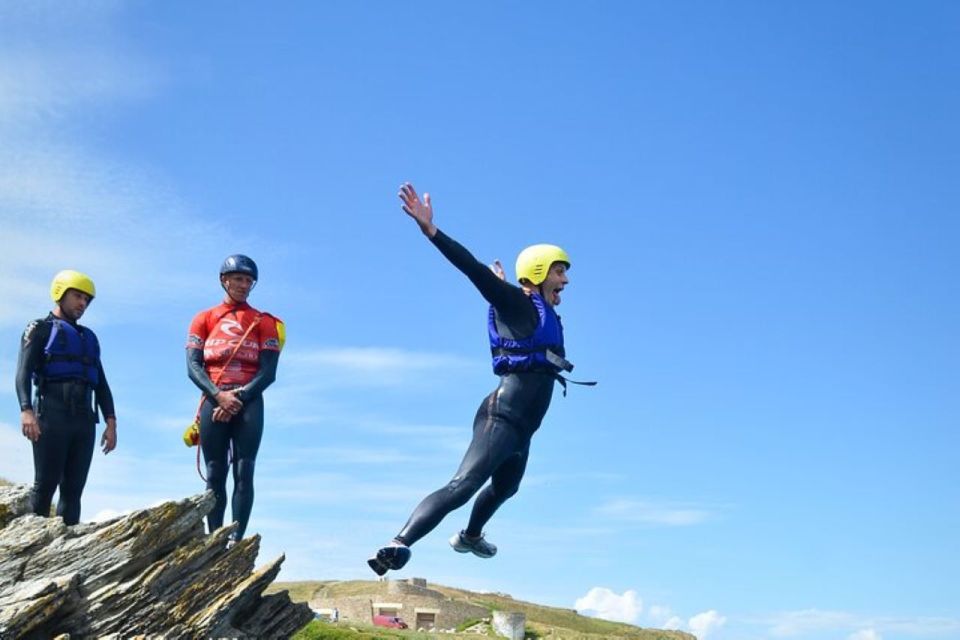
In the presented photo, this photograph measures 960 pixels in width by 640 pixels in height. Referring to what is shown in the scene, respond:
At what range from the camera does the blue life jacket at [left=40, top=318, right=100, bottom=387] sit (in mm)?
12273

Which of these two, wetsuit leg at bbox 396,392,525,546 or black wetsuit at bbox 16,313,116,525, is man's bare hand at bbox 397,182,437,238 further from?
black wetsuit at bbox 16,313,116,525

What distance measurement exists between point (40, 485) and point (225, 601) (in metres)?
3.02

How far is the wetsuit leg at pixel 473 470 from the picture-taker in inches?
342

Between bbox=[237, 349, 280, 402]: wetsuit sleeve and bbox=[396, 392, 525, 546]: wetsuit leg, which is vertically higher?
bbox=[237, 349, 280, 402]: wetsuit sleeve

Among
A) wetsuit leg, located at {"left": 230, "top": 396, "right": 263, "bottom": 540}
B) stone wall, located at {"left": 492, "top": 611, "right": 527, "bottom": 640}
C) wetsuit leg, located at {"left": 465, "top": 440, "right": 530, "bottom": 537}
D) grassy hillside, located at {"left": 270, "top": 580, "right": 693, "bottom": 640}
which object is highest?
grassy hillside, located at {"left": 270, "top": 580, "right": 693, "bottom": 640}

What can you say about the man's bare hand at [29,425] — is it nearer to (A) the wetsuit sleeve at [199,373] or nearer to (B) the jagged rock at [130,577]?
(B) the jagged rock at [130,577]

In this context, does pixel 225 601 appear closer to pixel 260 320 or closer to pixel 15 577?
pixel 15 577

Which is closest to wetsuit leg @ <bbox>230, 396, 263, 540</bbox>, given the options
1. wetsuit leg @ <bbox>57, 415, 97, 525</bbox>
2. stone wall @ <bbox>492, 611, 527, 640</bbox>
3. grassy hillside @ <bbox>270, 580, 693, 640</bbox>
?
wetsuit leg @ <bbox>57, 415, 97, 525</bbox>

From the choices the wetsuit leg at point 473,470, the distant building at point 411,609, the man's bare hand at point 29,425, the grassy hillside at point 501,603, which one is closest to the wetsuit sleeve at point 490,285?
the wetsuit leg at point 473,470

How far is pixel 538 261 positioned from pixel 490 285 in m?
0.86

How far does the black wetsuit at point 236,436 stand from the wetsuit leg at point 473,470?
10.5ft

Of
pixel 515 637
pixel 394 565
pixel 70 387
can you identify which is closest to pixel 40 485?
pixel 70 387

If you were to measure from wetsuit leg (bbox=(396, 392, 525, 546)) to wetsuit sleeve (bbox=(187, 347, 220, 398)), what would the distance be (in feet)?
11.5

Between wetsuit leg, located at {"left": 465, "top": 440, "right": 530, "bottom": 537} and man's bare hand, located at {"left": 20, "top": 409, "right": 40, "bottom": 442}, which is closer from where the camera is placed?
wetsuit leg, located at {"left": 465, "top": 440, "right": 530, "bottom": 537}
